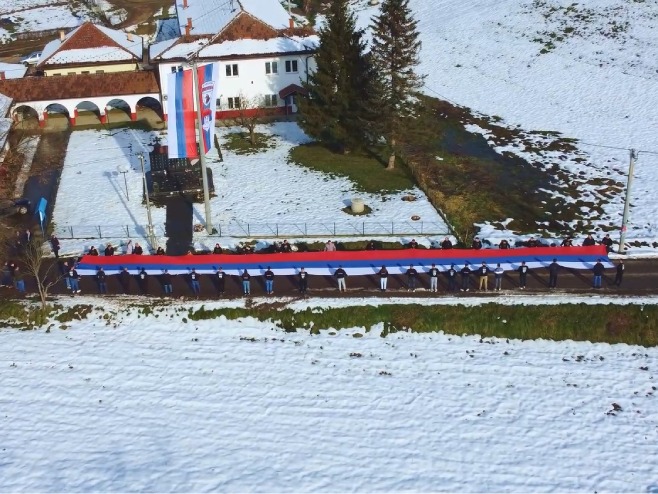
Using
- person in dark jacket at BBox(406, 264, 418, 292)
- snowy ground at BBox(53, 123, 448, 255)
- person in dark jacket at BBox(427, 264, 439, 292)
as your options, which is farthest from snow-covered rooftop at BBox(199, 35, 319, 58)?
person in dark jacket at BBox(427, 264, 439, 292)

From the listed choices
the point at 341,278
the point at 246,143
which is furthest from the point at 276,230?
the point at 246,143

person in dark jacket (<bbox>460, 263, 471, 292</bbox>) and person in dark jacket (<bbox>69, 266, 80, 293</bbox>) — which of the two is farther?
person in dark jacket (<bbox>69, 266, 80, 293</bbox>)

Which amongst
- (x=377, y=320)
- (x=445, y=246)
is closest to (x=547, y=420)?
(x=377, y=320)

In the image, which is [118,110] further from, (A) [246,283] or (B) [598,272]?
(B) [598,272]

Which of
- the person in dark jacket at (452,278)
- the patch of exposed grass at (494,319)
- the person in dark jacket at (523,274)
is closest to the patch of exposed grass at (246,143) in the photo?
the patch of exposed grass at (494,319)

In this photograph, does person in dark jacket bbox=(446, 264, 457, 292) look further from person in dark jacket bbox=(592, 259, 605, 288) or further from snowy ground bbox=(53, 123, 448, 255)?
person in dark jacket bbox=(592, 259, 605, 288)

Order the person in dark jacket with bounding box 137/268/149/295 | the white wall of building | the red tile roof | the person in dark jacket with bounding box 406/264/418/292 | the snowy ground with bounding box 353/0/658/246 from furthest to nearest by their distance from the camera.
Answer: the white wall of building
the red tile roof
the snowy ground with bounding box 353/0/658/246
the person in dark jacket with bounding box 137/268/149/295
the person in dark jacket with bounding box 406/264/418/292

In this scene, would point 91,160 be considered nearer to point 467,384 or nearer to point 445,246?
point 445,246
